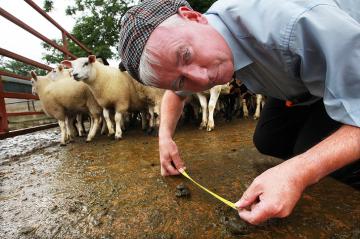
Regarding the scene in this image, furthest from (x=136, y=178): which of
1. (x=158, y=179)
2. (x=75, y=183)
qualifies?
(x=75, y=183)

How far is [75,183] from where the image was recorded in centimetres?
247

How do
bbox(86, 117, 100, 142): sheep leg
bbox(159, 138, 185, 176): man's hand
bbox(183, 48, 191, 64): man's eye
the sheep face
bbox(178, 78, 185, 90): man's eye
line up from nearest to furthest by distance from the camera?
bbox(183, 48, 191, 64): man's eye, bbox(178, 78, 185, 90): man's eye, bbox(159, 138, 185, 176): man's hand, the sheep face, bbox(86, 117, 100, 142): sheep leg

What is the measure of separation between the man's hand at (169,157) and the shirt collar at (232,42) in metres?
0.76

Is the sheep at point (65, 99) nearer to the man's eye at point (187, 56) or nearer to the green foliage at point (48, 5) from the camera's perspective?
Answer: the man's eye at point (187, 56)

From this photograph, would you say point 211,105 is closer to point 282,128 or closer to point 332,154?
point 282,128

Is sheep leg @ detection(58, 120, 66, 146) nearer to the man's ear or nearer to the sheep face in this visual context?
the sheep face

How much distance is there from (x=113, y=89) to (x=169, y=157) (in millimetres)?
3584

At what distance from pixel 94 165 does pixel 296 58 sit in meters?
2.37

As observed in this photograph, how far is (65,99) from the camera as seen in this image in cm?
551

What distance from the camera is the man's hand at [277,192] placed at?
1.02 metres

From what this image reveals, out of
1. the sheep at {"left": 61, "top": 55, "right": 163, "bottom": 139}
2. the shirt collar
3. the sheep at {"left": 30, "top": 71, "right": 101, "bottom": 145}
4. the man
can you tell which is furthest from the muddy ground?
the sheep at {"left": 30, "top": 71, "right": 101, "bottom": 145}

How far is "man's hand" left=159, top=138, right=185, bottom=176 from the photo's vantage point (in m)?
1.99

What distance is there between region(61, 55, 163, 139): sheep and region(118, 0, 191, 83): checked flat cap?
381cm

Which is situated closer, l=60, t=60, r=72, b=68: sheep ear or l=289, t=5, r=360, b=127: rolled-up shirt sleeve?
l=289, t=5, r=360, b=127: rolled-up shirt sleeve
